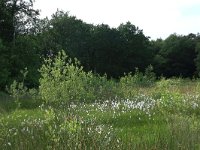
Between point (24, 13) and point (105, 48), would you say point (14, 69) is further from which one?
point (105, 48)

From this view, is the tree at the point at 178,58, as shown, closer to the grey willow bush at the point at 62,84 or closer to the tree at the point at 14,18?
the tree at the point at 14,18

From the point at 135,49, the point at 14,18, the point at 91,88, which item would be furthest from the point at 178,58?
the point at 91,88

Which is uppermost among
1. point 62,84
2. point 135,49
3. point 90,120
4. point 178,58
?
point 135,49

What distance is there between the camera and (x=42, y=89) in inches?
419

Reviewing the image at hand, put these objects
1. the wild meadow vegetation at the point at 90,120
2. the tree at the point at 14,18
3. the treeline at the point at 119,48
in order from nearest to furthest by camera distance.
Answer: the wild meadow vegetation at the point at 90,120 → the tree at the point at 14,18 → the treeline at the point at 119,48

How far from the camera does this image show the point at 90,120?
31.7ft

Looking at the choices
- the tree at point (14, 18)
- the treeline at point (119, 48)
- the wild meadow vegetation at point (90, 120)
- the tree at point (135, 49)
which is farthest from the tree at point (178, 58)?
the wild meadow vegetation at point (90, 120)

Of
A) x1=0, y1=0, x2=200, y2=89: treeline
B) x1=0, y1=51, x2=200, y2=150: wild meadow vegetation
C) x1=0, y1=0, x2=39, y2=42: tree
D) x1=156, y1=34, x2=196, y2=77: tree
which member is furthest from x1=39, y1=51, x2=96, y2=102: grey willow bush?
x1=156, y1=34, x2=196, y2=77: tree

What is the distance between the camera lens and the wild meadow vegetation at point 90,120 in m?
6.07

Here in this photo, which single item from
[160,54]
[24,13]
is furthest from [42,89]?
[160,54]

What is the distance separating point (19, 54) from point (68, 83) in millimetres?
23943

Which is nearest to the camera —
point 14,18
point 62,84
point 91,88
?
point 62,84

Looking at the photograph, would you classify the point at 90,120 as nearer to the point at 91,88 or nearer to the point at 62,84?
the point at 62,84

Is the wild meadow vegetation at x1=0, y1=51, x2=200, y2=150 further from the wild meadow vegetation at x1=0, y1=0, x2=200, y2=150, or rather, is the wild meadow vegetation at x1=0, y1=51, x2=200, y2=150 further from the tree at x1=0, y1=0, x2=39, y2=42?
the tree at x1=0, y1=0, x2=39, y2=42
